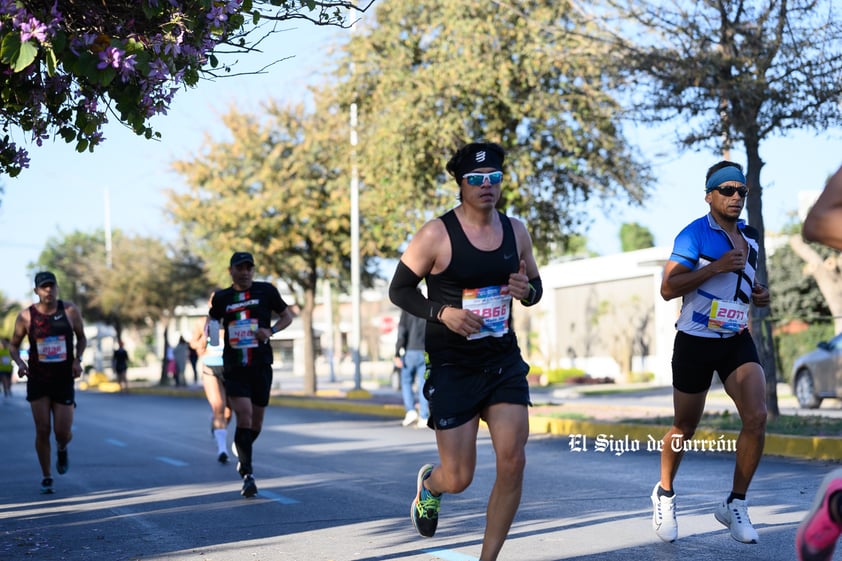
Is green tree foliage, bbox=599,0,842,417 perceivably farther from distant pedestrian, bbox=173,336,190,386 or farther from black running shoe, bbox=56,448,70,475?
distant pedestrian, bbox=173,336,190,386

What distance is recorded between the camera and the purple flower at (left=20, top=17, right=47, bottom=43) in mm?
5479

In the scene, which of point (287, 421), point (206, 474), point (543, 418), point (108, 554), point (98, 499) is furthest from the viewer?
point (287, 421)

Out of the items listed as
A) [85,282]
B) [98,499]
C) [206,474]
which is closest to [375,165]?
[206,474]

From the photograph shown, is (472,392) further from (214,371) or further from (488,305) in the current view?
(214,371)

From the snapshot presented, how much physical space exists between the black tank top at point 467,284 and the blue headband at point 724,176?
1.79m

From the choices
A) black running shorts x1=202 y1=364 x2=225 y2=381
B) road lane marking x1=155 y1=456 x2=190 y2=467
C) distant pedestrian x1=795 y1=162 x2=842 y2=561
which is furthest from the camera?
road lane marking x1=155 y1=456 x2=190 y2=467

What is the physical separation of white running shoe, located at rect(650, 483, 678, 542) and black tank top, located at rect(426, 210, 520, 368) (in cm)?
179

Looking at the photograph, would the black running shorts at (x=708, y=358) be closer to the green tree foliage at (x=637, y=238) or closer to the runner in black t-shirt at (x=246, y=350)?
the runner in black t-shirt at (x=246, y=350)

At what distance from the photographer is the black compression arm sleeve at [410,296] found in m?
5.82

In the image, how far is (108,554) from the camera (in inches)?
295

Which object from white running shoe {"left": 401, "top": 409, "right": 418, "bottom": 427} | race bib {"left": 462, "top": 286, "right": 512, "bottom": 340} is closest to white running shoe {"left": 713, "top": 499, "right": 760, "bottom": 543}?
race bib {"left": 462, "top": 286, "right": 512, "bottom": 340}

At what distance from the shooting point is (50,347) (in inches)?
423

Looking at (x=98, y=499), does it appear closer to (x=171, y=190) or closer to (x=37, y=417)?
(x=37, y=417)

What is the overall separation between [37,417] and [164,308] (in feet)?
129
